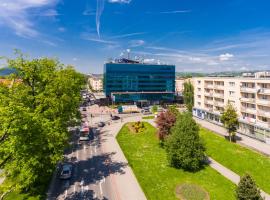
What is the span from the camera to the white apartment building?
171 ft

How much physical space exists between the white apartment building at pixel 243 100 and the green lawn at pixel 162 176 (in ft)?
77.7

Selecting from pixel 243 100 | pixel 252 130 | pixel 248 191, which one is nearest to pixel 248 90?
pixel 243 100

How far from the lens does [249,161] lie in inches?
1551

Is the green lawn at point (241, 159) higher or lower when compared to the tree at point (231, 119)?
lower

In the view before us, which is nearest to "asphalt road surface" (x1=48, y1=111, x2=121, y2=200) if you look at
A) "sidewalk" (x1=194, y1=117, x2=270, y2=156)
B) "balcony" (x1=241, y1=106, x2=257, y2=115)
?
"sidewalk" (x1=194, y1=117, x2=270, y2=156)

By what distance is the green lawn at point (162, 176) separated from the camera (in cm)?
3009

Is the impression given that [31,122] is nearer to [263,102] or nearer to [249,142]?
[249,142]

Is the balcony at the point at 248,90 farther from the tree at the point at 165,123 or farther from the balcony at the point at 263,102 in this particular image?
the tree at the point at 165,123

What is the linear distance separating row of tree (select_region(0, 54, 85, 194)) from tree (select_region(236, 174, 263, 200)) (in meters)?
20.4

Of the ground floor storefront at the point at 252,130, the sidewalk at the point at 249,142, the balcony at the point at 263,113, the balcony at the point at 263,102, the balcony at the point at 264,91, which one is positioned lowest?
the sidewalk at the point at 249,142

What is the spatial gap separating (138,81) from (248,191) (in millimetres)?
96247

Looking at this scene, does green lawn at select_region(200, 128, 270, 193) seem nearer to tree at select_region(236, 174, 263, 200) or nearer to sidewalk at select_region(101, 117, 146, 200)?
tree at select_region(236, 174, 263, 200)

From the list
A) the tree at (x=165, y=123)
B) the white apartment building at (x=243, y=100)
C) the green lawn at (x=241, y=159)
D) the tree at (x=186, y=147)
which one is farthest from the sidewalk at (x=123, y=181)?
the white apartment building at (x=243, y=100)

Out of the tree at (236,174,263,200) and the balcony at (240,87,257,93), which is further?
the balcony at (240,87,257,93)
